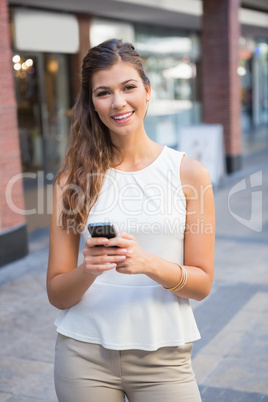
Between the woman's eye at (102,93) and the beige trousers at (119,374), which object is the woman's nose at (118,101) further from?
the beige trousers at (119,374)

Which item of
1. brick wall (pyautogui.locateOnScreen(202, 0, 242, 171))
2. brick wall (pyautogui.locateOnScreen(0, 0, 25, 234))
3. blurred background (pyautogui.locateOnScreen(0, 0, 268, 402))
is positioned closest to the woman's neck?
blurred background (pyautogui.locateOnScreen(0, 0, 268, 402))

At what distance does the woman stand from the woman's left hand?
116mm

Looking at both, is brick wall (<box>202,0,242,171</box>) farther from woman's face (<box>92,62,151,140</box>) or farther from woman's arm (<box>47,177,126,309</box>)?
woman's arm (<box>47,177,126,309</box>)

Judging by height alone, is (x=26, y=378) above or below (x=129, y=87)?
below

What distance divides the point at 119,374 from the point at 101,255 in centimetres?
46

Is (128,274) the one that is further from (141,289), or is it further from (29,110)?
(29,110)

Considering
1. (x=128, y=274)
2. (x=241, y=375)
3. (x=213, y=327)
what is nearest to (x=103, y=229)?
(x=128, y=274)

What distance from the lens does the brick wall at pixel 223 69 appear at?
12.2 m

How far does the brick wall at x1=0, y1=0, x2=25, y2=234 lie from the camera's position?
6.53 meters

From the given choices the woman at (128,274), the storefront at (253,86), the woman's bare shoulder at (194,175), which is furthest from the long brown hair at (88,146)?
the storefront at (253,86)

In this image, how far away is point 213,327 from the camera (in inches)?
184

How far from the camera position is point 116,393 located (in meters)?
1.78

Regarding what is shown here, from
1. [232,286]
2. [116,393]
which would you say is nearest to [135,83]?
[116,393]

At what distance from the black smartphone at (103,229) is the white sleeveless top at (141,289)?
0.23m
